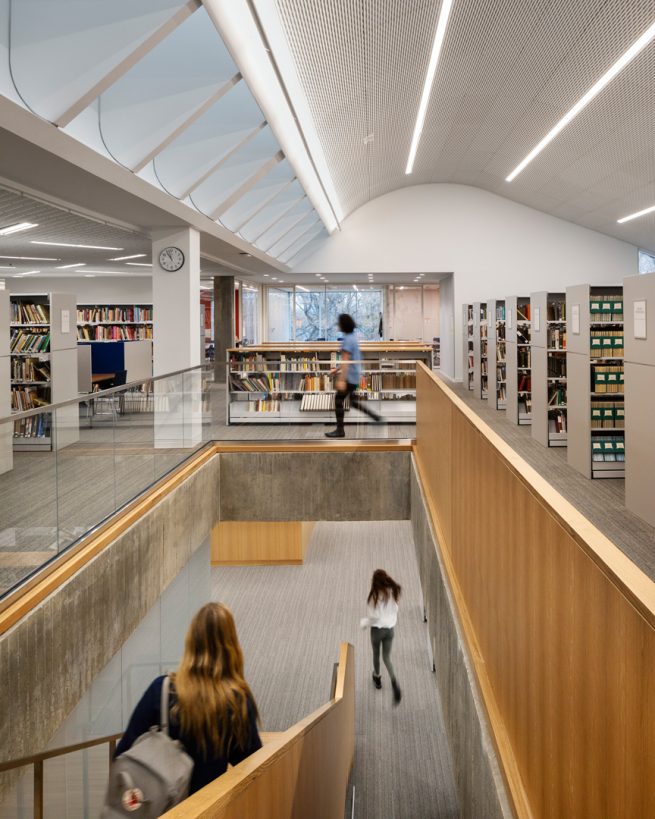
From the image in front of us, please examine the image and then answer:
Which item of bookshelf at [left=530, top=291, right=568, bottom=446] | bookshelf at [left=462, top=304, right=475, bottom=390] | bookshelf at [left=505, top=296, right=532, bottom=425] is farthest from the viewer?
bookshelf at [left=462, top=304, right=475, bottom=390]

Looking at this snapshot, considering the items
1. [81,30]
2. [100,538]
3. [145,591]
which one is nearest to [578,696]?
[100,538]

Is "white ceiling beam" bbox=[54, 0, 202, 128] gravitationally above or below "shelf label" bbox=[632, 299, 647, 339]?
above

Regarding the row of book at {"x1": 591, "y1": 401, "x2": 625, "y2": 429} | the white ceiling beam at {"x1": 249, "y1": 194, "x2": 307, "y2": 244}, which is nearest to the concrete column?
the white ceiling beam at {"x1": 249, "y1": 194, "x2": 307, "y2": 244}

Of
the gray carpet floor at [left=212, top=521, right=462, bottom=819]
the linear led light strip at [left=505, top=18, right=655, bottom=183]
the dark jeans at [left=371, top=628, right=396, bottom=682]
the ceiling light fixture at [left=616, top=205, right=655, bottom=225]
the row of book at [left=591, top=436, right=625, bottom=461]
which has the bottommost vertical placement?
the gray carpet floor at [left=212, top=521, right=462, bottom=819]

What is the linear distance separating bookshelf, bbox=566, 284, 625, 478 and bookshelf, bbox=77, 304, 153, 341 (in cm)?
1252

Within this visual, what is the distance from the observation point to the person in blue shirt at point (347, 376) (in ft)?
30.2

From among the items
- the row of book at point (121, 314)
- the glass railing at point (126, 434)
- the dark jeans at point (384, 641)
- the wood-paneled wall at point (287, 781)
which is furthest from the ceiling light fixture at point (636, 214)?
the wood-paneled wall at point (287, 781)

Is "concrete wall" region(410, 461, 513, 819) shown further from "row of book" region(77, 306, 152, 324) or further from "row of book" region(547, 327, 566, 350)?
"row of book" region(77, 306, 152, 324)

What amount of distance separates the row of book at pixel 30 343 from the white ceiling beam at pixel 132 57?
238 inches

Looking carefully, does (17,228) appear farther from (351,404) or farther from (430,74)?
(430,74)

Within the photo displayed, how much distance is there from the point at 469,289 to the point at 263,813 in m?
16.9

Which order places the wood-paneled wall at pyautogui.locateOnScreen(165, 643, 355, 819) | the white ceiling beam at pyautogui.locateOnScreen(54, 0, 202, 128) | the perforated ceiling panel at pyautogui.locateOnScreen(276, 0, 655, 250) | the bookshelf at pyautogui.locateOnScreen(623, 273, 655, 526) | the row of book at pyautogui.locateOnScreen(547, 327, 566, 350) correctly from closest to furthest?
the wood-paneled wall at pyautogui.locateOnScreen(165, 643, 355, 819) → the white ceiling beam at pyautogui.locateOnScreen(54, 0, 202, 128) → the bookshelf at pyautogui.locateOnScreen(623, 273, 655, 526) → the perforated ceiling panel at pyautogui.locateOnScreen(276, 0, 655, 250) → the row of book at pyautogui.locateOnScreen(547, 327, 566, 350)

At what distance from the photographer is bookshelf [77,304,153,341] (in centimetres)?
1870

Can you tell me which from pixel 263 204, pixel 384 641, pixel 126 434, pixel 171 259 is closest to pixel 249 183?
pixel 171 259
